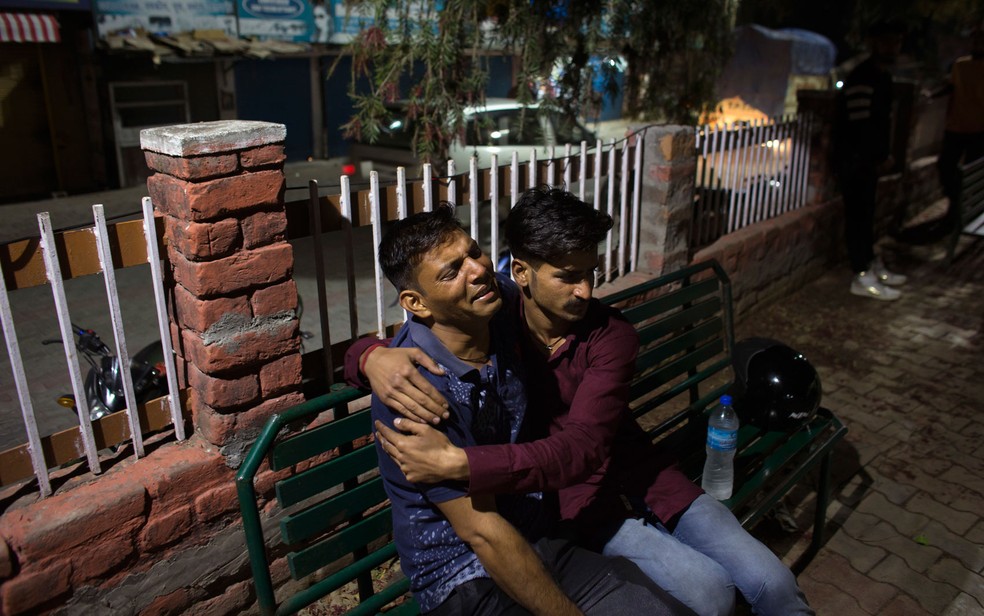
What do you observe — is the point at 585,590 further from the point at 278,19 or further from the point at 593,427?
the point at 278,19

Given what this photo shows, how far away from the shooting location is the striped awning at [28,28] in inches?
411

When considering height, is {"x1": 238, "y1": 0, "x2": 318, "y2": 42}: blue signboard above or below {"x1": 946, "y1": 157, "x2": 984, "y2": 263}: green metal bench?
above

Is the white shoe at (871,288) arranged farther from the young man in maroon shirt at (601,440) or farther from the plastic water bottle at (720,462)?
the young man in maroon shirt at (601,440)

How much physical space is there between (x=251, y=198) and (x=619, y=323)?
141 centimetres

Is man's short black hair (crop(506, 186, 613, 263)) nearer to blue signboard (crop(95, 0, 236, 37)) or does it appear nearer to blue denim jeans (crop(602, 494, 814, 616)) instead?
blue denim jeans (crop(602, 494, 814, 616))

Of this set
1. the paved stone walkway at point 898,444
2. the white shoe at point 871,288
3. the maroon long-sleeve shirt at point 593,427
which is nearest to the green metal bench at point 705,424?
the paved stone walkway at point 898,444

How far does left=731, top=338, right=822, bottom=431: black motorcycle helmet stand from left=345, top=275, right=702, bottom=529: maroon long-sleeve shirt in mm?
874

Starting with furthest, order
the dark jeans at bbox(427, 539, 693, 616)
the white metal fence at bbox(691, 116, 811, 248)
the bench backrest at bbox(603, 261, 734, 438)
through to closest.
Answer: the white metal fence at bbox(691, 116, 811, 248), the bench backrest at bbox(603, 261, 734, 438), the dark jeans at bbox(427, 539, 693, 616)

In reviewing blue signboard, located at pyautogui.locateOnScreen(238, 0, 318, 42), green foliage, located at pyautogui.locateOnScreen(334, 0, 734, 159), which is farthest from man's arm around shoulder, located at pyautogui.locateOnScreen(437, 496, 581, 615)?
blue signboard, located at pyautogui.locateOnScreen(238, 0, 318, 42)

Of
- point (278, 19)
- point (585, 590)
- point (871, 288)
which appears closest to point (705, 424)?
point (585, 590)

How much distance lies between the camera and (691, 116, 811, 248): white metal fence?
5.89m

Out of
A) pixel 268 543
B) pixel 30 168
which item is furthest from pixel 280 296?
pixel 30 168

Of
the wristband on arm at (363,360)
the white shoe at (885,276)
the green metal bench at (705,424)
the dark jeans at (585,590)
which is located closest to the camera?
the dark jeans at (585,590)

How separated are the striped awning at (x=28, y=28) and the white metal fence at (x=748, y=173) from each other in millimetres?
9598
